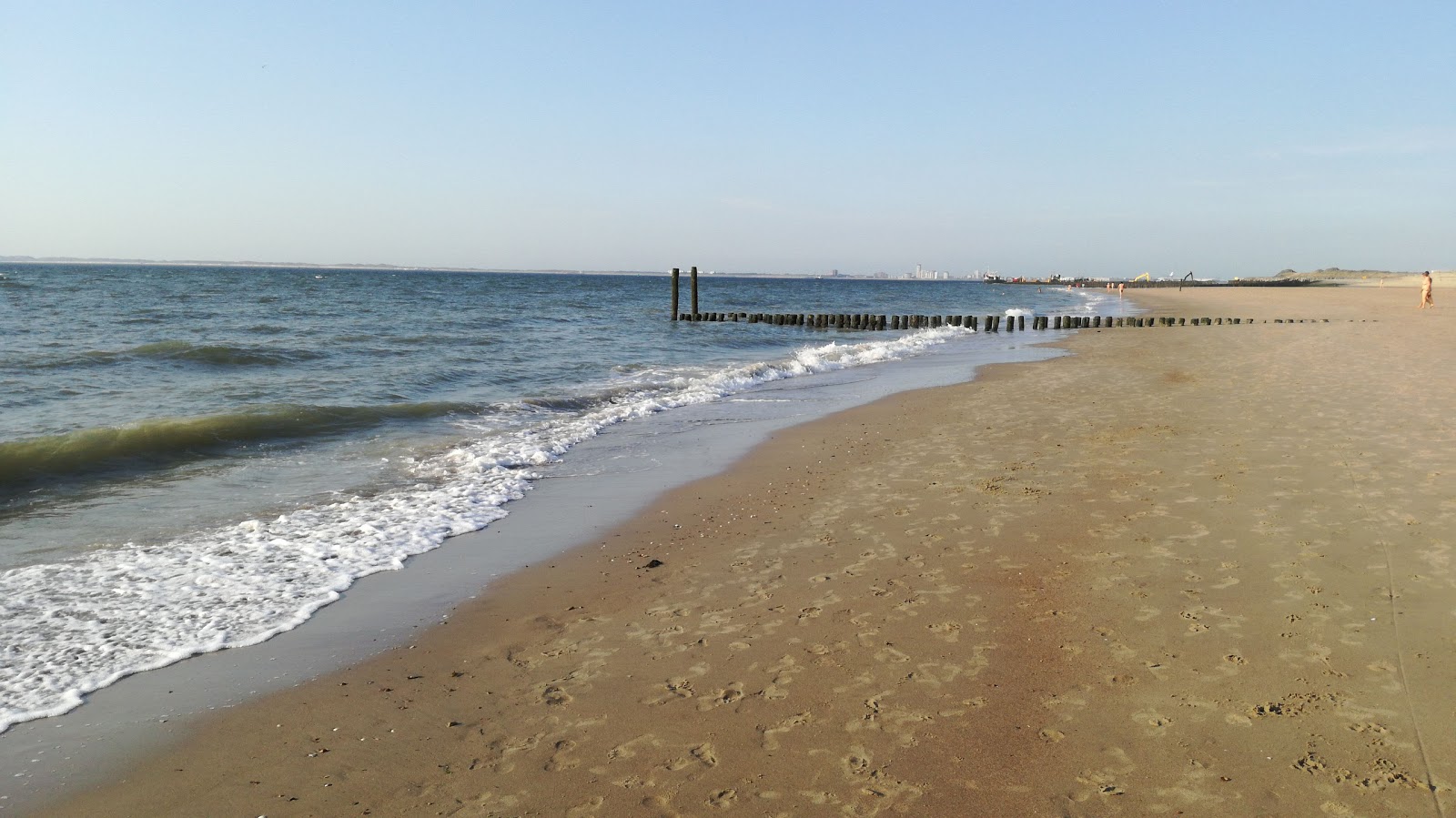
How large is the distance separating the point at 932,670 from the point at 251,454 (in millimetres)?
8928

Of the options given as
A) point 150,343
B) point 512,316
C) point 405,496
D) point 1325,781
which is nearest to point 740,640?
point 1325,781

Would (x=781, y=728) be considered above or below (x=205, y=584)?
above

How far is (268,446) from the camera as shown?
34.7 ft

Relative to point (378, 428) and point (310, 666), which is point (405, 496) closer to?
point (310, 666)

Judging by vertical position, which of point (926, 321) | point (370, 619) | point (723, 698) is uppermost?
point (926, 321)

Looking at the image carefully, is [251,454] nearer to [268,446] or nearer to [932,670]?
[268,446]

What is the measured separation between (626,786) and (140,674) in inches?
112

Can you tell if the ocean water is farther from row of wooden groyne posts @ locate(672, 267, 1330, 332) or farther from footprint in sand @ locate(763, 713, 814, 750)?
row of wooden groyne posts @ locate(672, 267, 1330, 332)

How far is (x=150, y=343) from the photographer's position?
2148 centimetres

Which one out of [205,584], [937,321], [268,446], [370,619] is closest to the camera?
[370,619]

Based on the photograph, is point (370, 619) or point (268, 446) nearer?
point (370, 619)

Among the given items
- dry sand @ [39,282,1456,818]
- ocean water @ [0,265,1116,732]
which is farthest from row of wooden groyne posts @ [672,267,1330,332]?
dry sand @ [39,282,1456,818]

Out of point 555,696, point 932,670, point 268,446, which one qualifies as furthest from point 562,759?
point 268,446

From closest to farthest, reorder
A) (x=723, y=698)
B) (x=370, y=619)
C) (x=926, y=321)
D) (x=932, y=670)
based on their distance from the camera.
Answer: (x=723, y=698)
(x=932, y=670)
(x=370, y=619)
(x=926, y=321)
